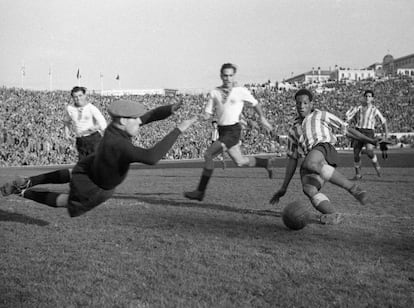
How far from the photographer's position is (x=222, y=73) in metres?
8.66

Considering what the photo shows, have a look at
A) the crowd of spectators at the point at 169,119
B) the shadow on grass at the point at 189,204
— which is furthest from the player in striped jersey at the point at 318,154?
the crowd of spectators at the point at 169,119

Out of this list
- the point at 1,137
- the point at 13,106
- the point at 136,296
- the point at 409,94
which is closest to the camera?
the point at 136,296

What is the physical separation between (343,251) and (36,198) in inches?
140

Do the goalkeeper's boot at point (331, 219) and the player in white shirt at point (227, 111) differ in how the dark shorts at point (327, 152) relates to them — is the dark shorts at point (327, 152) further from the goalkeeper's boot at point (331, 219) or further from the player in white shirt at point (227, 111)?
the player in white shirt at point (227, 111)

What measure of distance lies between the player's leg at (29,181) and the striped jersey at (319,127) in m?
3.21

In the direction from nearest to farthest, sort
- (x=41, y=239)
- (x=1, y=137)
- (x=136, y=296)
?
1. (x=136, y=296)
2. (x=41, y=239)
3. (x=1, y=137)

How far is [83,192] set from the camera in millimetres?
5449

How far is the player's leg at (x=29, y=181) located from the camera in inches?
262

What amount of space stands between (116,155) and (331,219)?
3.40 meters

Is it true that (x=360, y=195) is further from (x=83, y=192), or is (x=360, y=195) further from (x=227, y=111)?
(x=83, y=192)

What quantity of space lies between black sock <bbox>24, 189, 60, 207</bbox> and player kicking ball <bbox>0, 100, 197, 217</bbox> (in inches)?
3.0

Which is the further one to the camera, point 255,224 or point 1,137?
point 1,137

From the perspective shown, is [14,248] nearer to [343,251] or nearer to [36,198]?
[36,198]

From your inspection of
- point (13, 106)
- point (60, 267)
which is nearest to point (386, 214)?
point (60, 267)
